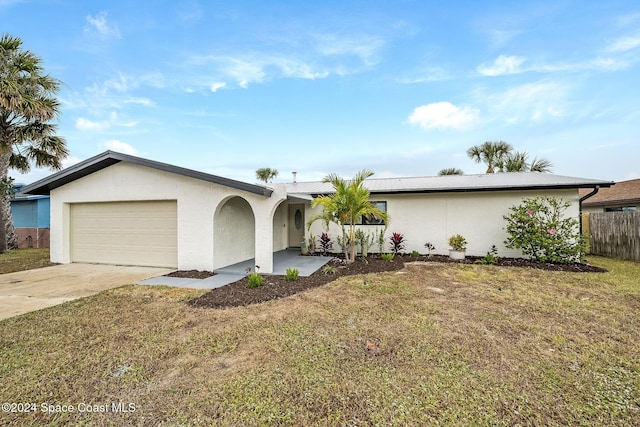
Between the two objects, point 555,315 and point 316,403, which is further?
point 555,315

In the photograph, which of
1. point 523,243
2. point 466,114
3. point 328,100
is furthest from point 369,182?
point 523,243

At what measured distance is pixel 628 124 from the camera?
37.6ft

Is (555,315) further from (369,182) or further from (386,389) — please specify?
(369,182)

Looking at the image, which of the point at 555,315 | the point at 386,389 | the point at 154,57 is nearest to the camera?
the point at 386,389

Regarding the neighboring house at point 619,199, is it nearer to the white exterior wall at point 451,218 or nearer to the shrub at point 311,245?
the white exterior wall at point 451,218

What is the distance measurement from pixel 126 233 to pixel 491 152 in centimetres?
2160

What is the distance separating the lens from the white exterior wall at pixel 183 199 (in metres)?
8.10

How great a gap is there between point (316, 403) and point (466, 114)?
48.1ft

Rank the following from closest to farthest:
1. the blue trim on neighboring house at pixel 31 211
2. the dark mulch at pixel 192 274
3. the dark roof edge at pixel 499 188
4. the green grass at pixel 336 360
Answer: the green grass at pixel 336 360, the dark mulch at pixel 192 274, the dark roof edge at pixel 499 188, the blue trim on neighboring house at pixel 31 211

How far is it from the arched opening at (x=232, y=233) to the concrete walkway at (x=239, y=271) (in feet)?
1.04

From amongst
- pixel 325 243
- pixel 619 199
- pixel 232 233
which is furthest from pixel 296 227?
pixel 619 199

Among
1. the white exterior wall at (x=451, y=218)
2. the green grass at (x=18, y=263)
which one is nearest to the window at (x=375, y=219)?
the white exterior wall at (x=451, y=218)

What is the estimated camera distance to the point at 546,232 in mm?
9523

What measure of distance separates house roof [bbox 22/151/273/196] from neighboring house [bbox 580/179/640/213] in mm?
17679
